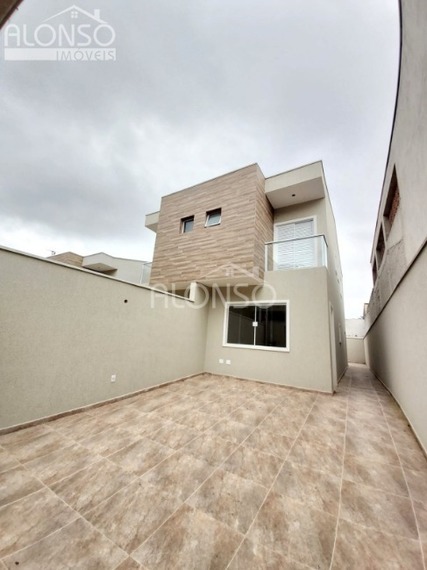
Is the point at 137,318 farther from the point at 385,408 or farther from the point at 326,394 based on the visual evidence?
the point at 385,408

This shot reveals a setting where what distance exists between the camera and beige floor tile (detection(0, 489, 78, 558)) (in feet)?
4.08

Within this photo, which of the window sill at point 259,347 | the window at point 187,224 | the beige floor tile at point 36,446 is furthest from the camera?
the window at point 187,224

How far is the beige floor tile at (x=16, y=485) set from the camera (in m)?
1.59

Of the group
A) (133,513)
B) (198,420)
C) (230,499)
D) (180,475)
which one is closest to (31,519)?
(133,513)

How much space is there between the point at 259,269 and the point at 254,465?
15.2ft

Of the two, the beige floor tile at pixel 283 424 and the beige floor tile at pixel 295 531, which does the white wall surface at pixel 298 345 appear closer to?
the beige floor tile at pixel 283 424

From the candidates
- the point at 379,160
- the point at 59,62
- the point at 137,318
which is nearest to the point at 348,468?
the point at 137,318

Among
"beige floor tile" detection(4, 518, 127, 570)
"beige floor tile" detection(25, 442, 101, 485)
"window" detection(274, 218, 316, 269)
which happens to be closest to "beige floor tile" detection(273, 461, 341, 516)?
"beige floor tile" detection(4, 518, 127, 570)

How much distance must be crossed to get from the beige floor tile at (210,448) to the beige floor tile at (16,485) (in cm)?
139

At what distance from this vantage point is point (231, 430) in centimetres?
294

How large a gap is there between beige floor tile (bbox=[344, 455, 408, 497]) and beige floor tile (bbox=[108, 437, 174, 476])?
1.95 metres

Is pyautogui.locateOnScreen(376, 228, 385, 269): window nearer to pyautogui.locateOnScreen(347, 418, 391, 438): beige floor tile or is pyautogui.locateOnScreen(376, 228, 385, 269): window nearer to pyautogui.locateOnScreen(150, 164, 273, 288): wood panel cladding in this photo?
pyautogui.locateOnScreen(150, 164, 273, 288): wood panel cladding

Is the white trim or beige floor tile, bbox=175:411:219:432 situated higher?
the white trim

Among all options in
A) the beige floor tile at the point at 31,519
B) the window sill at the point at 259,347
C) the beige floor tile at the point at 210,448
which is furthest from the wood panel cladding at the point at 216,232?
the beige floor tile at the point at 31,519
